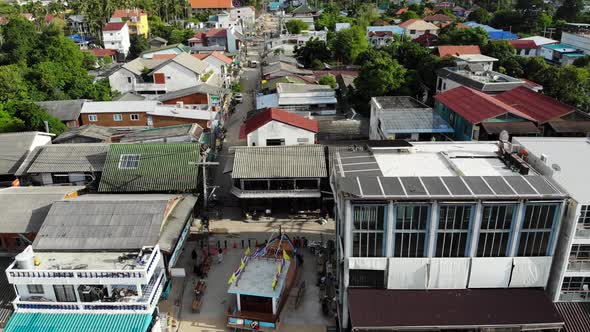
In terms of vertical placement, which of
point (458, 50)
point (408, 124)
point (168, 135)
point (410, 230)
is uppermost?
point (458, 50)

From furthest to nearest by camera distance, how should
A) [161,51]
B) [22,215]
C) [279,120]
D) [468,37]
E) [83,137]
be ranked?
[161,51], [468,37], [83,137], [279,120], [22,215]

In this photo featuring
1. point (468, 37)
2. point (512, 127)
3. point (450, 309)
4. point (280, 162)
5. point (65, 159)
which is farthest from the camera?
point (468, 37)

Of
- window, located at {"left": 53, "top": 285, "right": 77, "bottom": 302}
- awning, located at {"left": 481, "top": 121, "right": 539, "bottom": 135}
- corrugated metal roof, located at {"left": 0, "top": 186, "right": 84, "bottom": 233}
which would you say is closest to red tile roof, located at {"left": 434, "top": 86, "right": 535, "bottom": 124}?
awning, located at {"left": 481, "top": 121, "right": 539, "bottom": 135}

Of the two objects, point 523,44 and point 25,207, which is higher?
point 523,44

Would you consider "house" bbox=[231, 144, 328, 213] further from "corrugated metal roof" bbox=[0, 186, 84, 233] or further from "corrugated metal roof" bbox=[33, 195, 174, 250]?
"corrugated metal roof" bbox=[0, 186, 84, 233]

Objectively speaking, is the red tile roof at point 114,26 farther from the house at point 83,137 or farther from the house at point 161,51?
the house at point 83,137

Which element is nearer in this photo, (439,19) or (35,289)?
(35,289)

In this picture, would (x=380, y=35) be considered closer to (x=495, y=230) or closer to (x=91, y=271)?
(x=495, y=230)

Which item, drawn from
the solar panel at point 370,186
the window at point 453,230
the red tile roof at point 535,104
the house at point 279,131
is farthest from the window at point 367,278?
the red tile roof at point 535,104

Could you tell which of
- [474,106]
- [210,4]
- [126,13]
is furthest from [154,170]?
[210,4]
